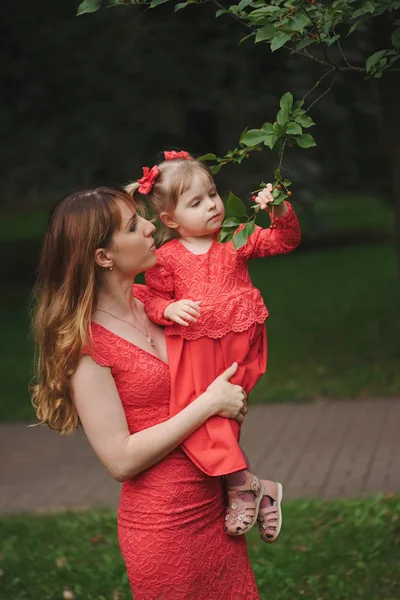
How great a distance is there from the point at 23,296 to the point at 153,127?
23.4 feet

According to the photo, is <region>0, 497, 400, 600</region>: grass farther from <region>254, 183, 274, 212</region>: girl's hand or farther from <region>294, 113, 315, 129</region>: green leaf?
<region>294, 113, 315, 129</region>: green leaf

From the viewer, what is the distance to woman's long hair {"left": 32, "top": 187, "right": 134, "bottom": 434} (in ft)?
9.67

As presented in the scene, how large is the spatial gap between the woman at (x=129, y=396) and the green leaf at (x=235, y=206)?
0.97ft

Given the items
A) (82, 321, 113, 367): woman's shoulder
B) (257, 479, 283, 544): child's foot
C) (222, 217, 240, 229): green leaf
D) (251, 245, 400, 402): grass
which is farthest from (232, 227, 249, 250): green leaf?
(251, 245, 400, 402): grass

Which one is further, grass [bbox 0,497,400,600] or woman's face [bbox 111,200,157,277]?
grass [bbox 0,497,400,600]

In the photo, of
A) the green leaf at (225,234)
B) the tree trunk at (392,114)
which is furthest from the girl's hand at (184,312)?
the tree trunk at (392,114)

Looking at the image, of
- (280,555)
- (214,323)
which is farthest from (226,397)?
(280,555)

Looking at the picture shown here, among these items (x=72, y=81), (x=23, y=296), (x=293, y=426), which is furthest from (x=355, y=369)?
(x=23, y=296)

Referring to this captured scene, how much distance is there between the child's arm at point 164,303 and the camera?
296 cm

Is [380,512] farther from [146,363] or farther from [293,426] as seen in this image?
[146,363]

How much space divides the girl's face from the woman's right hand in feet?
1.46

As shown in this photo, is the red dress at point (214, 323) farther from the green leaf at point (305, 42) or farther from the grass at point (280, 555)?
the grass at point (280, 555)

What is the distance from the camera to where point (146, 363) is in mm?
2979

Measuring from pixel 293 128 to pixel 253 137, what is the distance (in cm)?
14
